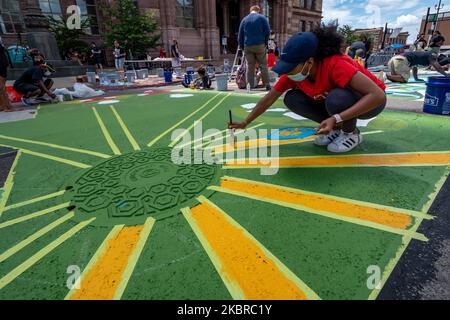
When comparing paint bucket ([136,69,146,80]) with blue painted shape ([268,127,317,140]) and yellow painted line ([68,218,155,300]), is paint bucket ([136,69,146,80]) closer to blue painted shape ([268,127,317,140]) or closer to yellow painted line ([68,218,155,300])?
blue painted shape ([268,127,317,140])

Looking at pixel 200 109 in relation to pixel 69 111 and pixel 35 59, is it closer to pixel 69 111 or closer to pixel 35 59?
pixel 69 111

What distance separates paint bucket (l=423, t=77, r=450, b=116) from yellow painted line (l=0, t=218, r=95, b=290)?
4703 millimetres

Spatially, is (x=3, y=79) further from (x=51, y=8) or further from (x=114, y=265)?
(x=51, y=8)

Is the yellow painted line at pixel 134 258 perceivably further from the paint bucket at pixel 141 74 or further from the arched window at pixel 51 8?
the arched window at pixel 51 8

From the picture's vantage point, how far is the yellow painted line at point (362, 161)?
94.3 inches

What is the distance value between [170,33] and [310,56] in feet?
68.0

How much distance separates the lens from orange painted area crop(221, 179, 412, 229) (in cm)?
166

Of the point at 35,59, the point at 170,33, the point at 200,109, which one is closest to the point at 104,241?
the point at 200,109

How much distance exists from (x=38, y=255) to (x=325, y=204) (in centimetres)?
184

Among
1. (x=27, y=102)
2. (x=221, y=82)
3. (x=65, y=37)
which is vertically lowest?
(x=27, y=102)

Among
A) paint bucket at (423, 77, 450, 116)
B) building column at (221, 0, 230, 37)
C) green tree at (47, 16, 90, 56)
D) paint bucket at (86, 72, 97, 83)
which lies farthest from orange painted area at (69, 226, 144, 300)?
building column at (221, 0, 230, 37)

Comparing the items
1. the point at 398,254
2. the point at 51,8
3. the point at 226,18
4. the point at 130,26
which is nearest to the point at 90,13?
the point at 51,8

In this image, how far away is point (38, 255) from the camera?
60.1 inches

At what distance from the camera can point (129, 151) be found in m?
3.02
